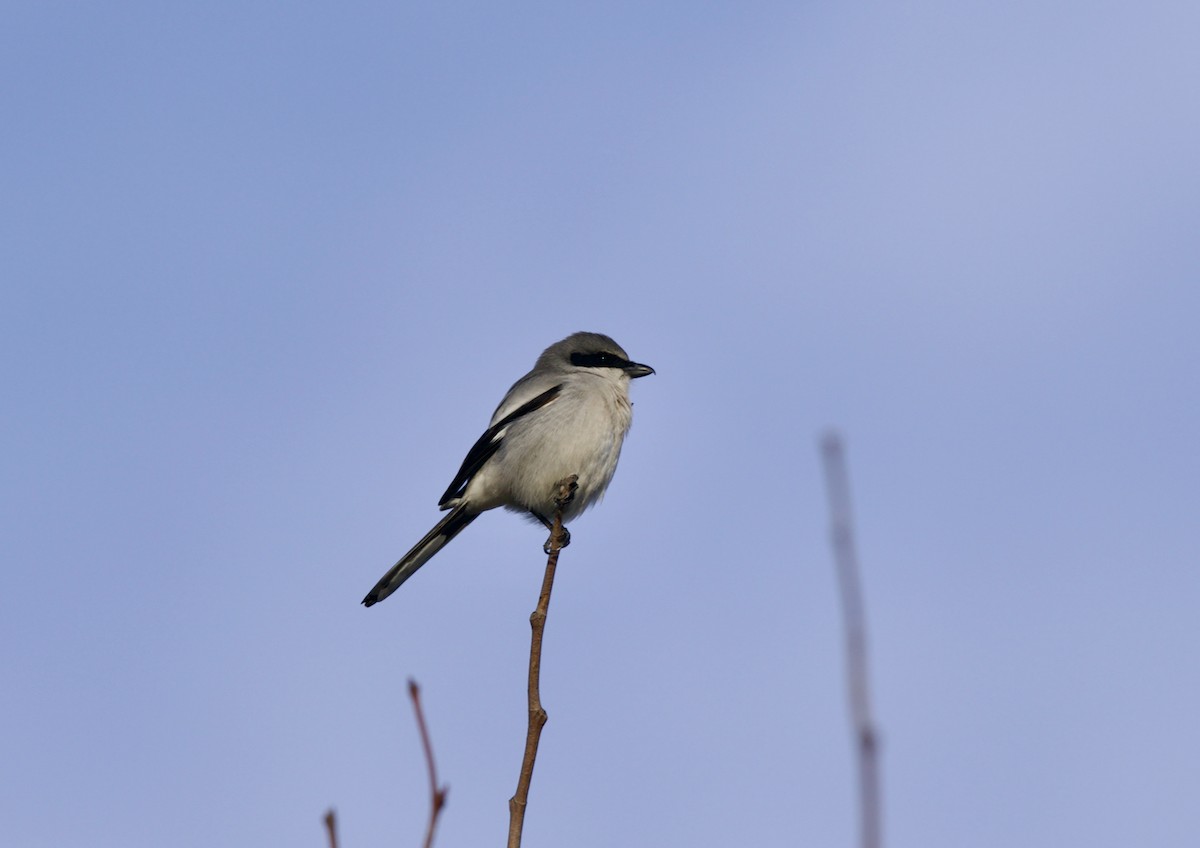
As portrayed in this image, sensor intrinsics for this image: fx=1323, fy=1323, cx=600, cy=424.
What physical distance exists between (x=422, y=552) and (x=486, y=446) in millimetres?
684

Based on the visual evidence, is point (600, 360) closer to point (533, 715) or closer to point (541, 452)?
point (541, 452)

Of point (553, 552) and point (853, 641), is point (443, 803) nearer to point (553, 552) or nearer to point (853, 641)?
point (853, 641)

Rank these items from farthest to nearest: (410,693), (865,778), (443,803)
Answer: (410,693)
(443,803)
(865,778)

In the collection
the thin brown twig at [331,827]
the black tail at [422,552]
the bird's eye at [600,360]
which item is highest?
the bird's eye at [600,360]

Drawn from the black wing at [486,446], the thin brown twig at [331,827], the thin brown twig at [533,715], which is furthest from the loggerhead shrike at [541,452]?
the thin brown twig at [331,827]

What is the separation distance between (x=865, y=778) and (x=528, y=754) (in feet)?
3.22

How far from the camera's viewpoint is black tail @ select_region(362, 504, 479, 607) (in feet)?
22.1

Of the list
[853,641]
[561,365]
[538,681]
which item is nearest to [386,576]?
[561,365]

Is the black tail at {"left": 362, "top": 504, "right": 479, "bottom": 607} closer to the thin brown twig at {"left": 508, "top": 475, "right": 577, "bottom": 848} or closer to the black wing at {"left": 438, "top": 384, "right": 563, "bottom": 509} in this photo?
the black wing at {"left": 438, "top": 384, "right": 563, "bottom": 509}

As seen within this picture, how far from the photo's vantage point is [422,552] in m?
7.00

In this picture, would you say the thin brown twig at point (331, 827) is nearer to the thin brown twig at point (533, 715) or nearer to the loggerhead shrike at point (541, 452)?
the thin brown twig at point (533, 715)

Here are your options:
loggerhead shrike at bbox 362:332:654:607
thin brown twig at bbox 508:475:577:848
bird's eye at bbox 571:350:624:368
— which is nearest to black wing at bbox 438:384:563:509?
loggerhead shrike at bbox 362:332:654:607

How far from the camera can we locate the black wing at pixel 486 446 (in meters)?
7.22

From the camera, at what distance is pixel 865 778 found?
1.16 metres
